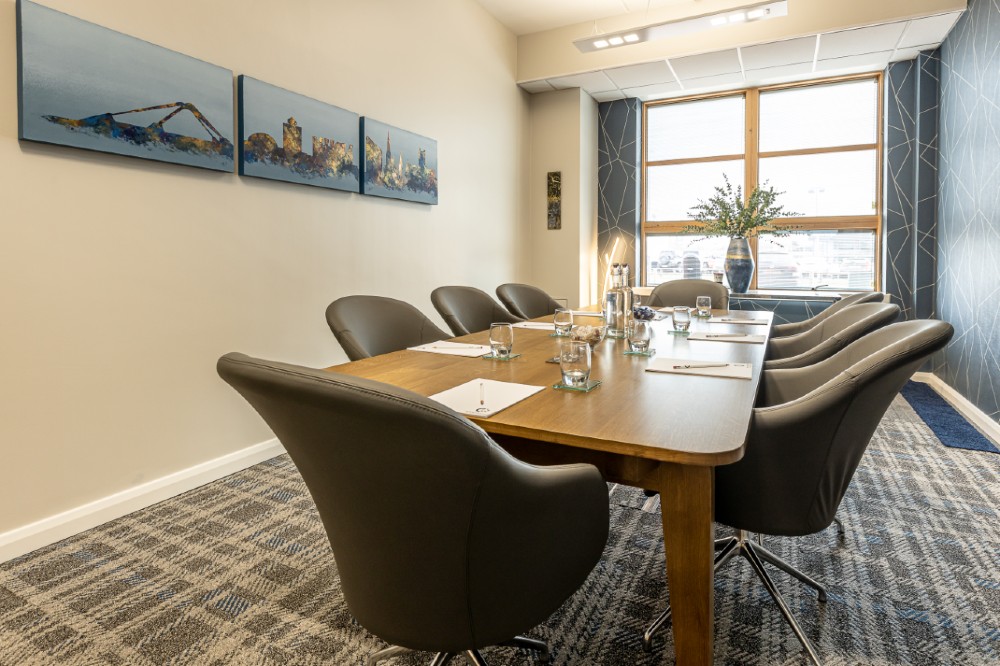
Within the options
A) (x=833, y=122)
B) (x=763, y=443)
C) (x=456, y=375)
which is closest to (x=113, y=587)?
(x=456, y=375)

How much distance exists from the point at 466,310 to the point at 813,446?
7.36ft

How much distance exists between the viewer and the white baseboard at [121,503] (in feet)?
6.98

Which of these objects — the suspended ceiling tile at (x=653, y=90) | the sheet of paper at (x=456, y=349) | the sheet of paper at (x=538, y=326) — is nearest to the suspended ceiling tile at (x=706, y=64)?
the suspended ceiling tile at (x=653, y=90)

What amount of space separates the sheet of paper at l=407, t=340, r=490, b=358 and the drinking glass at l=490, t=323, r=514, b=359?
11cm

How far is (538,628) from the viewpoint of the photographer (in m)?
1.63

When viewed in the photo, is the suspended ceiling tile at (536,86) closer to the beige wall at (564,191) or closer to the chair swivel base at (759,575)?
the beige wall at (564,191)

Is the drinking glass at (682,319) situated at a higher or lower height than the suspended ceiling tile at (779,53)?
lower

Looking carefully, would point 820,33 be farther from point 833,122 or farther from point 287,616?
point 287,616

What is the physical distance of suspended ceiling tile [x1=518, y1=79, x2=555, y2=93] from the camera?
18.7ft

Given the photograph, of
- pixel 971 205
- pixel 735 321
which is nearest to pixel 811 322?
pixel 735 321

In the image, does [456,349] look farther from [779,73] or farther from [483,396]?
[779,73]

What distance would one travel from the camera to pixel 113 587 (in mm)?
1871

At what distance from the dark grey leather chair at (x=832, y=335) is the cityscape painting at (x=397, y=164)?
2561mm

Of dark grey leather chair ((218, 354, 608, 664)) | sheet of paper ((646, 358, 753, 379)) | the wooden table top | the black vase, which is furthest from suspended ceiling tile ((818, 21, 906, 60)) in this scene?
dark grey leather chair ((218, 354, 608, 664))
